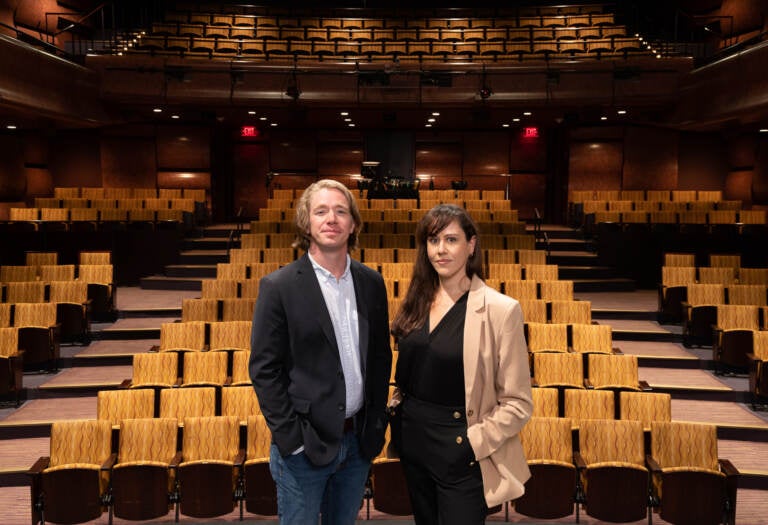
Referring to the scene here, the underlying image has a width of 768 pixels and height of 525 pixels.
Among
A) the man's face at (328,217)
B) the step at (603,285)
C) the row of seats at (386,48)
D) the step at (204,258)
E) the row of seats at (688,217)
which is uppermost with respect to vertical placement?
the row of seats at (386,48)

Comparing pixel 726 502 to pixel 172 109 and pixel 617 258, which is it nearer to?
pixel 617 258

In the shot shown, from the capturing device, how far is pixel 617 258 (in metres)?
7.42

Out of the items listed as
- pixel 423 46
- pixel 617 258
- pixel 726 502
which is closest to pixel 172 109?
pixel 423 46

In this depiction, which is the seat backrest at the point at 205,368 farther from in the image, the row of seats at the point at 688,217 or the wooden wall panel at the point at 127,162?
the wooden wall panel at the point at 127,162

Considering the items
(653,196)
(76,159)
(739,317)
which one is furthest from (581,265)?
(76,159)

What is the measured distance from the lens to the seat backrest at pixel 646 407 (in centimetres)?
333

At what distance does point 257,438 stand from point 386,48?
8.33 m

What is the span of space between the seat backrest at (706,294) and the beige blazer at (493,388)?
14.5 ft

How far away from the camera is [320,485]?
152 cm

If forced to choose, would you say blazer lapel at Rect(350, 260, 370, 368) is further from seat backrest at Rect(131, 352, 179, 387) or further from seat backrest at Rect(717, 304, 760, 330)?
seat backrest at Rect(717, 304, 760, 330)

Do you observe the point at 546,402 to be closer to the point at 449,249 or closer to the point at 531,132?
the point at 449,249

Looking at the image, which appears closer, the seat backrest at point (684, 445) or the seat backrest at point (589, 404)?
the seat backrest at point (684, 445)

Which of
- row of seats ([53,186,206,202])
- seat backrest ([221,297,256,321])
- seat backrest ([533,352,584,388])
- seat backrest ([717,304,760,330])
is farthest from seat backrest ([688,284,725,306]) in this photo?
row of seats ([53,186,206,202])

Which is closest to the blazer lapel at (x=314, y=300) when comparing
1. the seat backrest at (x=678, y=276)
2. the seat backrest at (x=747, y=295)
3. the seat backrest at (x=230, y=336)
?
the seat backrest at (x=230, y=336)
